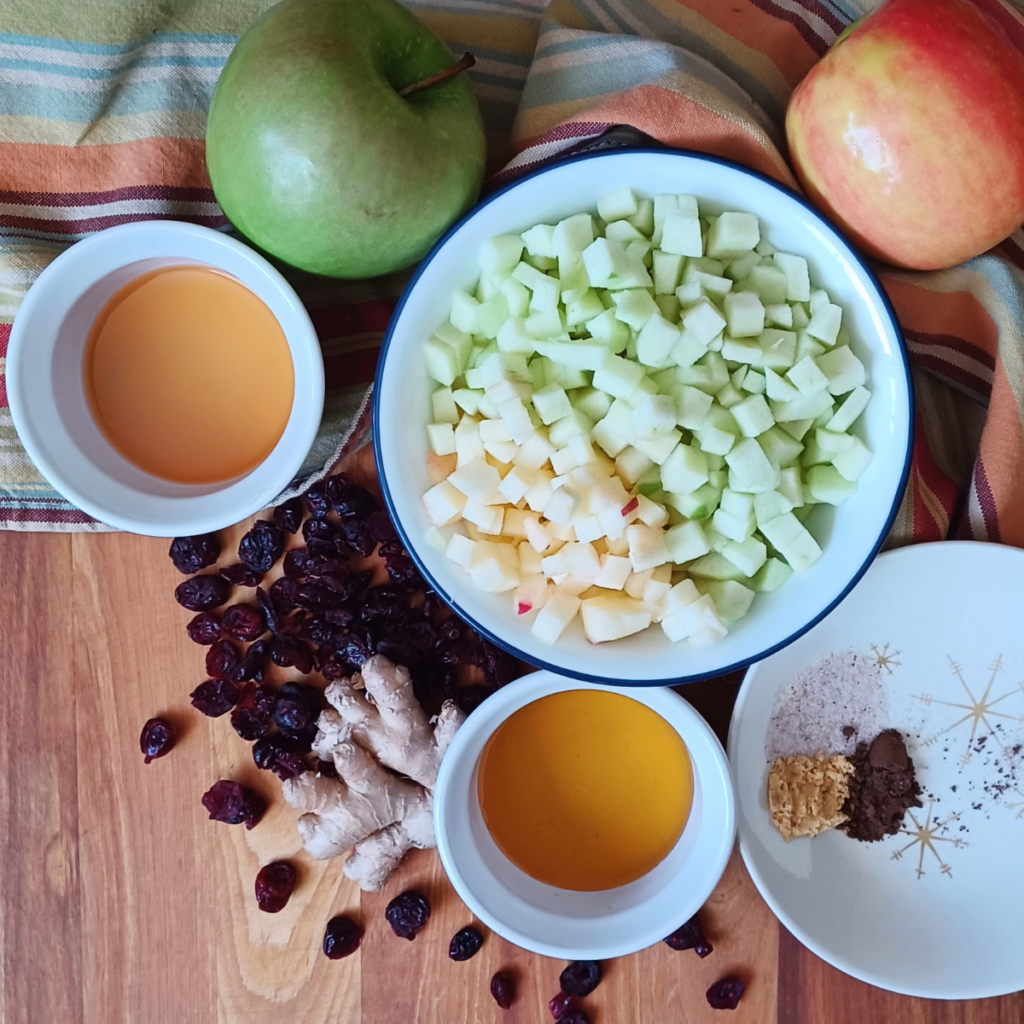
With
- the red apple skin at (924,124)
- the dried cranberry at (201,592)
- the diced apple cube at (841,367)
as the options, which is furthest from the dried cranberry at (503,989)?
the red apple skin at (924,124)

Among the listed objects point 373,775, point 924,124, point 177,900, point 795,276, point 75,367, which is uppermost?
point 924,124

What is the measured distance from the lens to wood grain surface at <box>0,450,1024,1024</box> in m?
1.07

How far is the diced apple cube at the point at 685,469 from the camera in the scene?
848 millimetres

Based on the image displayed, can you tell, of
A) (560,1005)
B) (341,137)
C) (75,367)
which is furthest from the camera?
(560,1005)

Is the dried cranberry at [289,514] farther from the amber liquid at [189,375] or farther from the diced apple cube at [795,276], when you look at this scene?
the diced apple cube at [795,276]

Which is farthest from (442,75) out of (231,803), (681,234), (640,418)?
(231,803)

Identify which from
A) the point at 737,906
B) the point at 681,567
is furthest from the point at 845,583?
the point at 737,906

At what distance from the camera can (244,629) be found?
1058mm

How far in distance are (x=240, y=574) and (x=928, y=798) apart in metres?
0.82

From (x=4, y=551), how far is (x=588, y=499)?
0.68m

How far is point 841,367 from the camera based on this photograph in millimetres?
863

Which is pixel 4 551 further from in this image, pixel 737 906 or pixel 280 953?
pixel 737 906

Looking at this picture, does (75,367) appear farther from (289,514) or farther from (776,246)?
(776,246)

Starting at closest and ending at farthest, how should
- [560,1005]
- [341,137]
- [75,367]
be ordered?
[341,137]
[75,367]
[560,1005]
